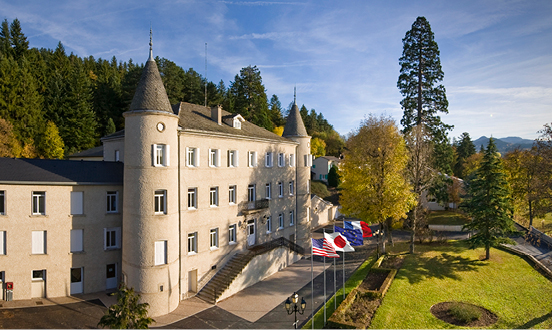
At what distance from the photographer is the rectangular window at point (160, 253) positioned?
2020 centimetres

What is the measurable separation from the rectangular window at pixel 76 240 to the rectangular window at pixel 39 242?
5.33 ft

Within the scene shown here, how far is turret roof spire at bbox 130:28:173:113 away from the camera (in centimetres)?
2003

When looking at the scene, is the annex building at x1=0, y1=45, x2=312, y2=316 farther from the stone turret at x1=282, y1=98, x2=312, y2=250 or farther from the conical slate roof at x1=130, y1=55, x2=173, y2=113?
the stone turret at x1=282, y1=98, x2=312, y2=250

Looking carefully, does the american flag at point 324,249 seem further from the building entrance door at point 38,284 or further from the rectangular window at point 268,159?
the building entrance door at point 38,284

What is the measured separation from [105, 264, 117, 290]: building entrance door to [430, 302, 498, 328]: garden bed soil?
22215mm

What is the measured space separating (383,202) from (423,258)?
22.7 ft

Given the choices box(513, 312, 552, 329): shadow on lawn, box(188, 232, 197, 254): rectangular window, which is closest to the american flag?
box(188, 232, 197, 254): rectangular window

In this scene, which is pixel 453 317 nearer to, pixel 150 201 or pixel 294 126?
pixel 150 201

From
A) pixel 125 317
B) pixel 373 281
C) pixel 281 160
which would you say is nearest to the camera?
pixel 125 317

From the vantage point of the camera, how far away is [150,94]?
2034 centimetres

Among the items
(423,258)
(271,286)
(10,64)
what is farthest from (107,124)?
(423,258)

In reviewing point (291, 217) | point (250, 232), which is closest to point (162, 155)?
point (250, 232)

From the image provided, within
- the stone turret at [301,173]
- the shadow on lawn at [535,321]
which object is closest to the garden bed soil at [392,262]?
the stone turret at [301,173]

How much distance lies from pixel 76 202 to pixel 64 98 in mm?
41908
